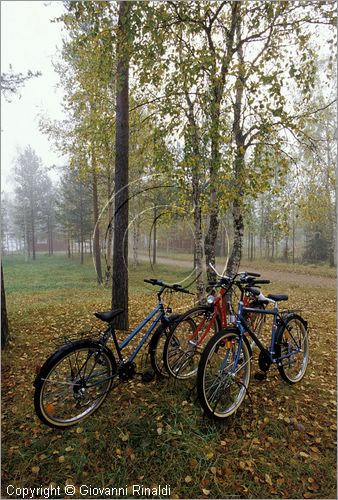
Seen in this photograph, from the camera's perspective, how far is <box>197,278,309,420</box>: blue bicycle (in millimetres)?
2189

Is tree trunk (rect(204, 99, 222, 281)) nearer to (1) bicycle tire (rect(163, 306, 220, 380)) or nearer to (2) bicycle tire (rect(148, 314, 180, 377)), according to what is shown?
(1) bicycle tire (rect(163, 306, 220, 380))

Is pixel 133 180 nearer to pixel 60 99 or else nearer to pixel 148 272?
pixel 148 272

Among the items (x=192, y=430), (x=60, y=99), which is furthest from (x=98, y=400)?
(x=60, y=99)

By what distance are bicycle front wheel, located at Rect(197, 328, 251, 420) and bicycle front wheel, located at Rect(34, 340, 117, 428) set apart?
36.1 inches

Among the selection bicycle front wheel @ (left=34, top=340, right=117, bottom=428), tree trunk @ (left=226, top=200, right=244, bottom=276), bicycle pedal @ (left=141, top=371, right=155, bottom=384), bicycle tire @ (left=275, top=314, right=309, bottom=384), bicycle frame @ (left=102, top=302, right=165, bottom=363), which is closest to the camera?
bicycle front wheel @ (left=34, top=340, right=117, bottom=428)

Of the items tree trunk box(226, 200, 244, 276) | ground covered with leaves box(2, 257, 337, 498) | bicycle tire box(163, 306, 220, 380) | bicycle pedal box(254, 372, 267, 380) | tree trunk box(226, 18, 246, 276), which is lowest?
ground covered with leaves box(2, 257, 337, 498)

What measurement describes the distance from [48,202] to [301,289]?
6208mm

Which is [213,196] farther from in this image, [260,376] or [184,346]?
[260,376]

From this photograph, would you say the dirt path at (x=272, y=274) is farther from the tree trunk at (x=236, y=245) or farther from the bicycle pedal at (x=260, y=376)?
the bicycle pedal at (x=260, y=376)

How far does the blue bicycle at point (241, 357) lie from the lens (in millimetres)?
2189

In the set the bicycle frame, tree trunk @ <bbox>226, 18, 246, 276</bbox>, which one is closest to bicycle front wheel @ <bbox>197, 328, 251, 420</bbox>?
the bicycle frame

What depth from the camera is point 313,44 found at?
2955 millimetres

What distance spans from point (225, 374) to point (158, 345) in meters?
0.78

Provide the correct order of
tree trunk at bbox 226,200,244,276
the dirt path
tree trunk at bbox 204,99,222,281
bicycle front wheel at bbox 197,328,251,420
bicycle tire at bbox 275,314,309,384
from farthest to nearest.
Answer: tree trunk at bbox 226,200,244,276, the dirt path, bicycle tire at bbox 275,314,309,384, tree trunk at bbox 204,99,222,281, bicycle front wheel at bbox 197,328,251,420
